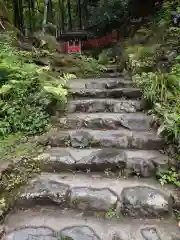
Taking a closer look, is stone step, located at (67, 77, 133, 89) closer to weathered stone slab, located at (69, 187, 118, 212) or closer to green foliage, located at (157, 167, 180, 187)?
green foliage, located at (157, 167, 180, 187)

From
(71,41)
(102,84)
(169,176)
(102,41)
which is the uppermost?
(102,41)

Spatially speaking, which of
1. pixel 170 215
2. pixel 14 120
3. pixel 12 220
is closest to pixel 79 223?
pixel 12 220

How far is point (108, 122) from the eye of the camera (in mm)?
4156

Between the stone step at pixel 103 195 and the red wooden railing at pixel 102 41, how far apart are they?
10.3 m

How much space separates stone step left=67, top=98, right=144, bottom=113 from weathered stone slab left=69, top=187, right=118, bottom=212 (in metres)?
2.08

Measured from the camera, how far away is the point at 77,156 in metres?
3.42

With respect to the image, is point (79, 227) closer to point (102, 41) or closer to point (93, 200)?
point (93, 200)

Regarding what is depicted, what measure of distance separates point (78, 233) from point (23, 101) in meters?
2.67

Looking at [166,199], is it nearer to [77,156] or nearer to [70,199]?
[70,199]

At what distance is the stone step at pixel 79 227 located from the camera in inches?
94.2

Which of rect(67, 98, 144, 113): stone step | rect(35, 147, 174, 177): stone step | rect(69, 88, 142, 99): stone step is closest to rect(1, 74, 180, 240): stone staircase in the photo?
rect(35, 147, 174, 177): stone step

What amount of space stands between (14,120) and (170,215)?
8.99 feet

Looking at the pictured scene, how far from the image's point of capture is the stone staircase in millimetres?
2490

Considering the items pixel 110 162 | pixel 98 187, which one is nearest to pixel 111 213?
pixel 98 187
